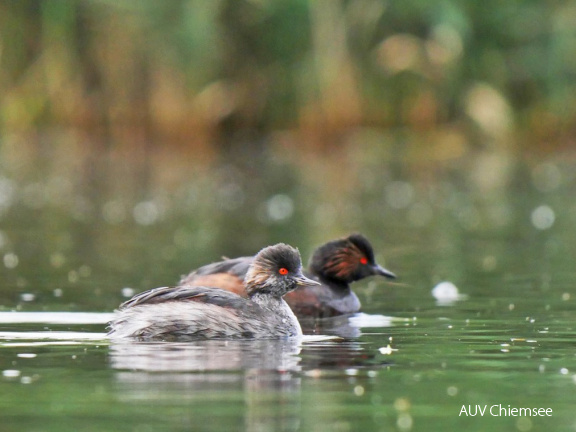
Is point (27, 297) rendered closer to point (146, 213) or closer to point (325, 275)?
point (325, 275)

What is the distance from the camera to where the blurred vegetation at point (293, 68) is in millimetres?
29547

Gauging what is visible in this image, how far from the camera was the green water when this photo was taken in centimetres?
737

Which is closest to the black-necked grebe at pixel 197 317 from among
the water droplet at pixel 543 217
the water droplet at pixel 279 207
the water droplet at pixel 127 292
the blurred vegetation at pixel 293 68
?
the water droplet at pixel 127 292

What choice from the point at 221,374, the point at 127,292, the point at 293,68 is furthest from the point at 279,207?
the point at 221,374

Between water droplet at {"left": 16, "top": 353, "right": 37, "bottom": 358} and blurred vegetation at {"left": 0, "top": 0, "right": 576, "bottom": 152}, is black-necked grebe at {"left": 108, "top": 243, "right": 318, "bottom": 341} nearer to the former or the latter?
water droplet at {"left": 16, "top": 353, "right": 37, "bottom": 358}

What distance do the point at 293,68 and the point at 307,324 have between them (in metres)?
19.4

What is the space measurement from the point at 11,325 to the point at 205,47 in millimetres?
19575

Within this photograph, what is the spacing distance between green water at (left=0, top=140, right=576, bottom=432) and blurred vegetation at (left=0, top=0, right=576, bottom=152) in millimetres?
2739

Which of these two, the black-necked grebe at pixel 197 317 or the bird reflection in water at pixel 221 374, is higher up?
the black-necked grebe at pixel 197 317

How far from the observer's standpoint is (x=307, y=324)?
38.4 feet

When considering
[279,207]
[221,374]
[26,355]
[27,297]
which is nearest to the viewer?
[221,374]

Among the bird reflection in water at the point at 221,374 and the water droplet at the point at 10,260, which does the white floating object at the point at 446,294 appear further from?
the water droplet at the point at 10,260

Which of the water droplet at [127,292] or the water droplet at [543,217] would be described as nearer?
the water droplet at [127,292]

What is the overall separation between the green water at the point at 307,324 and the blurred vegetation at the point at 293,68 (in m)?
2.74
